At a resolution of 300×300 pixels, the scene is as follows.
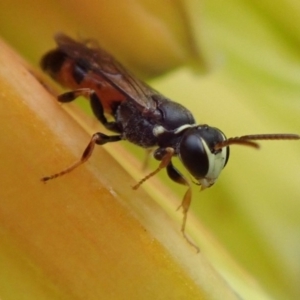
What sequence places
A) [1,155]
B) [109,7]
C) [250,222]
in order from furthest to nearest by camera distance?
[250,222] → [109,7] → [1,155]

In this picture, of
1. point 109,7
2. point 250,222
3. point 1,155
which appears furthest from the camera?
point 250,222

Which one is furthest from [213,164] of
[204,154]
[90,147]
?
[90,147]

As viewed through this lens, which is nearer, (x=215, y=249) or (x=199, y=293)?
(x=199, y=293)

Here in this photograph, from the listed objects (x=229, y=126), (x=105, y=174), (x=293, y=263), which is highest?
(x=105, y=174)

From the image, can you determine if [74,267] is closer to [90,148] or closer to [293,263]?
[90,148]

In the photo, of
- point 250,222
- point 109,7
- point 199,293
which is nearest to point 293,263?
point 250,222

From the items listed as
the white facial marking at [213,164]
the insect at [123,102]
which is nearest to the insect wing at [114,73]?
the insect at [123,102]

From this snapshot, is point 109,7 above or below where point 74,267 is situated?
above
